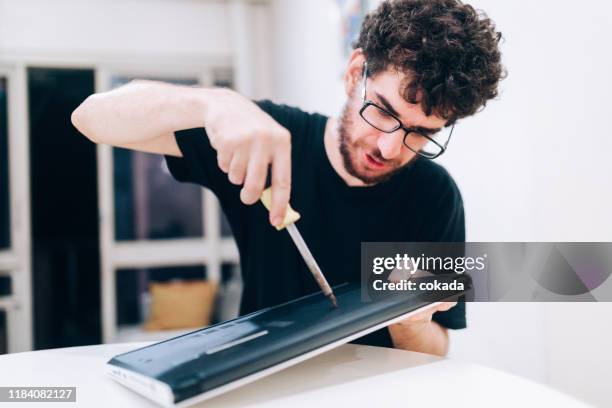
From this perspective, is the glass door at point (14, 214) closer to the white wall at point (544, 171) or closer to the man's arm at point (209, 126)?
the man's arm at point (209, 126)

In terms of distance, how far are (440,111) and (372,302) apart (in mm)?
404

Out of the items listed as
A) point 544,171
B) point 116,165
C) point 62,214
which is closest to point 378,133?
point 544,171

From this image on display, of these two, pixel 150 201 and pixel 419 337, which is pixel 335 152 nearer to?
pixel 419 337

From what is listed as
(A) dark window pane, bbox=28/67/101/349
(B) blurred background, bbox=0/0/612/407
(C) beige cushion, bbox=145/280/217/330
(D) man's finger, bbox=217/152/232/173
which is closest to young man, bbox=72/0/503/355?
(D) man's finger, bbox=217/152/232/173

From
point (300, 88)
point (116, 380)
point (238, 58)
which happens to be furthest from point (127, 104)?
point (238, 58)

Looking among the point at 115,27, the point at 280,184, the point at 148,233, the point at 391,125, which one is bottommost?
the point at 148,233

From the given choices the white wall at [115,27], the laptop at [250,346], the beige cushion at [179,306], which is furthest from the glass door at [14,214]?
the laptop at [250,346]

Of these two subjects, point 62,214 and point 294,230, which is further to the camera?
point 62,214

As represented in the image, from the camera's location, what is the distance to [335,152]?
3.51ft

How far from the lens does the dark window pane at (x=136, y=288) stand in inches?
137

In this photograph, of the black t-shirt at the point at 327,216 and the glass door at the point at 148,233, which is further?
the glass door at the point at 148,233

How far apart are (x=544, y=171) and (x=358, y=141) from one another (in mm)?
352

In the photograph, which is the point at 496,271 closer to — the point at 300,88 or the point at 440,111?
the point at 440,111

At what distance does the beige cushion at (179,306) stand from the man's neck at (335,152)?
2365 mm
